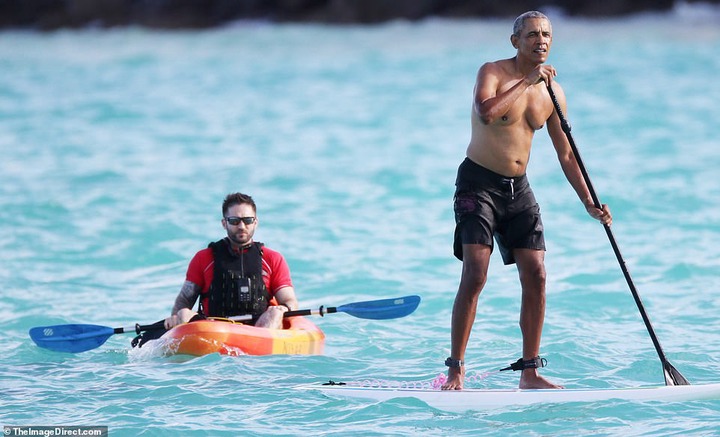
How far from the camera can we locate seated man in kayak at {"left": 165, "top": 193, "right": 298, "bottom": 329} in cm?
691

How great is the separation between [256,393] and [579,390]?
174cm

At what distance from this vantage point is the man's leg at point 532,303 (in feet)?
18.2

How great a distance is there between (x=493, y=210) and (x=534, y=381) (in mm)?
934

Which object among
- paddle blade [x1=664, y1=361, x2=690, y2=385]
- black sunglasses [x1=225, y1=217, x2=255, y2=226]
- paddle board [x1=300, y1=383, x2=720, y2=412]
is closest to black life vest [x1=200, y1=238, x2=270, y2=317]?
black sunglasses [x1=225, y1=217, x2=255, y2=226]

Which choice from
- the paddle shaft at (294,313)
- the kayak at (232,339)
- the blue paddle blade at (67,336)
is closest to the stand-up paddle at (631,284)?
the paddle shaft at (294,313)

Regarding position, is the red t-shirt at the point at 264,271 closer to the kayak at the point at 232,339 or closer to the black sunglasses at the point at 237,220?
the black sunglasses at the point at 237,220

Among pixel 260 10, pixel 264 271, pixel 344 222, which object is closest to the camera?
pixel 264 271

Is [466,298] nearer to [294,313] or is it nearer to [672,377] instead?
[672,377]

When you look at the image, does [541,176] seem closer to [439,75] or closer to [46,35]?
[439,75]

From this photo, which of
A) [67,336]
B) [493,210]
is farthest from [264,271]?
[493,210]

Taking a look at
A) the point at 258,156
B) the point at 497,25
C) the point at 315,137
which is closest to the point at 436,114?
the point at 315,137

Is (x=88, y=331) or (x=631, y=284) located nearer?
(x=631, y=284)

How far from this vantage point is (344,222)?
37.8ft

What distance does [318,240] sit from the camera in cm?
1079
